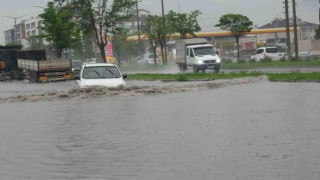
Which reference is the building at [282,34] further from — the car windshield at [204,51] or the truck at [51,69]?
the truck at [51,69]

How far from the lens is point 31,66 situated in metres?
48.9

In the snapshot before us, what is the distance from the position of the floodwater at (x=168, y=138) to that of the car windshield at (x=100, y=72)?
132 centimetres

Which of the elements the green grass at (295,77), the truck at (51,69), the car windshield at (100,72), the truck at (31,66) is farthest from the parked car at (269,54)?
the car windshield at (100,72)

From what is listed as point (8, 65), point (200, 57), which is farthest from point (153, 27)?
point (200, 57)

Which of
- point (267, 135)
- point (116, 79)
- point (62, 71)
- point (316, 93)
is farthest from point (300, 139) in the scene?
point (62, 71)

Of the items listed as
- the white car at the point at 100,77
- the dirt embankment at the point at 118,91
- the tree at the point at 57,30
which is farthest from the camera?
the tree at the point at 57,30

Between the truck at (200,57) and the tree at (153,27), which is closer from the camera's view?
the truck at (200,57)

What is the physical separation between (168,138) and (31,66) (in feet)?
122

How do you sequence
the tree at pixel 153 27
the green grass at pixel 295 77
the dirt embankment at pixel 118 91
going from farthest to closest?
1. the tree at pixel 153 27
2. the green grass at pixel 295 77
3. the dirt embankment at pixel 118 91

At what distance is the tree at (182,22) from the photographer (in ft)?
239

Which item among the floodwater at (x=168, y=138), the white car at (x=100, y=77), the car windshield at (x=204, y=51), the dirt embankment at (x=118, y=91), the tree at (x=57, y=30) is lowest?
the floodwater at (x=168, y=138)

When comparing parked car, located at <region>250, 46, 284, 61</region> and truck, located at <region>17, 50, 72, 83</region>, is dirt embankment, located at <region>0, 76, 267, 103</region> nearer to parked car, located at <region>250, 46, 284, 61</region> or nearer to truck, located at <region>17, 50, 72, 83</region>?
truck, located at <region>17, 50, 72, 83</region>

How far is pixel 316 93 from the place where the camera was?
2300cm

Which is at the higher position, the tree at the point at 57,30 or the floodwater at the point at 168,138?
the tree at the point at 57,30
